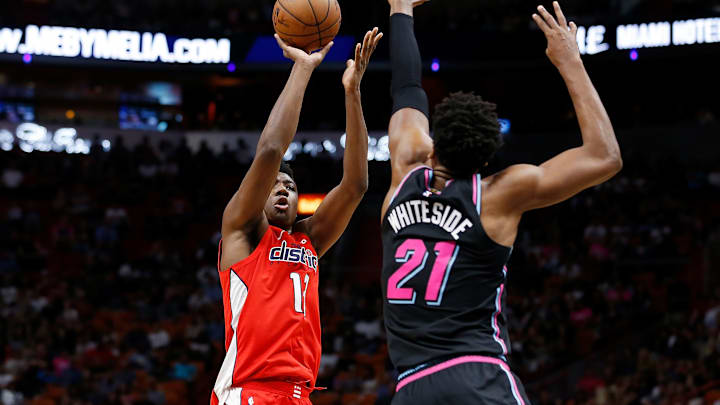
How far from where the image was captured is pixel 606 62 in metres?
19.0

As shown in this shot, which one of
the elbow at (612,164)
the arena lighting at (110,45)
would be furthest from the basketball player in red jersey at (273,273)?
the arena lighting at (110,45)

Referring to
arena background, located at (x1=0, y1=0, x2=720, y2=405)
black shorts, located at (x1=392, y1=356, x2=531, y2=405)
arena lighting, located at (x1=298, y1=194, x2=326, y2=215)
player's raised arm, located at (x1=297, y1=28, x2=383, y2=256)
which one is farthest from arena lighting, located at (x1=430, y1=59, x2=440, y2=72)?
black shorts, located at (x1=392, y1=356, x2=531, y2=405)

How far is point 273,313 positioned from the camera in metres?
3.64

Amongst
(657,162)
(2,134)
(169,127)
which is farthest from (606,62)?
(2,134)

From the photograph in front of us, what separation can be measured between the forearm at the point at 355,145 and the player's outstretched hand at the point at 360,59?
1.5 inches

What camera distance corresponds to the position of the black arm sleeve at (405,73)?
10.9 ft

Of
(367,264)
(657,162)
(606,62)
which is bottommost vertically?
(367,264)

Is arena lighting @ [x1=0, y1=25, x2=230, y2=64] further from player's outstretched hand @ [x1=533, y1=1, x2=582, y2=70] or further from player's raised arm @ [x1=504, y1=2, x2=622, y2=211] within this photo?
player's raised arm @ [x1=504, y1=2, x2=622, y2=211]

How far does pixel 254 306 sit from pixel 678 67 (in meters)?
19.8

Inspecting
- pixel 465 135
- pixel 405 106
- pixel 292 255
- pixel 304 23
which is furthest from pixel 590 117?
pixel 304 23

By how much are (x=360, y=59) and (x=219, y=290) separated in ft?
42.1

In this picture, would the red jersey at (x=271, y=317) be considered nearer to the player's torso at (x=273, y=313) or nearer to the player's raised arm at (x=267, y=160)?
the player's torso at (x=273, y=313)

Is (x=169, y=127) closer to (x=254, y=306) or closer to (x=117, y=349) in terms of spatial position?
(x=117, y=349)

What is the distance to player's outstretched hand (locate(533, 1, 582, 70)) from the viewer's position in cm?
298
